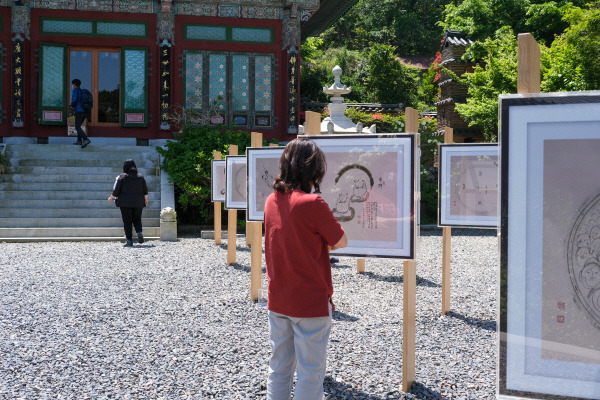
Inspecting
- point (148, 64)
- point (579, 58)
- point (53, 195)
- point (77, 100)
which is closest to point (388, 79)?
point (148, 64)

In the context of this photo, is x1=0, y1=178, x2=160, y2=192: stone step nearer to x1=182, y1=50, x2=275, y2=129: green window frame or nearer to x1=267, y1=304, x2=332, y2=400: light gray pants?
x1=182, y1=50, x2=275, y2=129: green window frame

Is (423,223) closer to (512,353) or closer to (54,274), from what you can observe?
(54,274)

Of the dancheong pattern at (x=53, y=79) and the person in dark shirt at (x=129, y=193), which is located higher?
the dancheong pattern at (x=53, y=79)

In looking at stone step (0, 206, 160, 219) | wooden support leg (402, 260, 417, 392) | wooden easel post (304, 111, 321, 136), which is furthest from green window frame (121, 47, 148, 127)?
wooden support leg (402, 260, 417, 392)

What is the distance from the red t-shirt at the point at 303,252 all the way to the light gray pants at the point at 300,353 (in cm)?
7

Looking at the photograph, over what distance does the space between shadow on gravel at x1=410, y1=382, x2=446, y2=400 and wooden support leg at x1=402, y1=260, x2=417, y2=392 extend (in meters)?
0.04

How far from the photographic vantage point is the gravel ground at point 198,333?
401 cm

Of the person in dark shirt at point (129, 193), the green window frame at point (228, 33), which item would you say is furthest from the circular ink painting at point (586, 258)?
the green window frame at point (228, 33)

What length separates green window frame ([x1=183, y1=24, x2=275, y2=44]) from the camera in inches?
680

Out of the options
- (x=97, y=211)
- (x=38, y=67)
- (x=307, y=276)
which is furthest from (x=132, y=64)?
(x=307, y=276)

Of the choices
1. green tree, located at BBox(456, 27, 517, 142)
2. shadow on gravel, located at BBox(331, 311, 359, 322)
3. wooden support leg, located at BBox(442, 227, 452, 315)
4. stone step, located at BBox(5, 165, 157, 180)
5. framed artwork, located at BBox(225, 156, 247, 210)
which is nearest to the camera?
shadow on gravel, located at BBox(331, 311, 359, 322)

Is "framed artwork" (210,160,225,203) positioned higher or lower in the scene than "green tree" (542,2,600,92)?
lower

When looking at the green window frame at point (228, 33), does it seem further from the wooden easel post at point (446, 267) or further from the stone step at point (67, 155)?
the wooden easel post at point (446, 267)

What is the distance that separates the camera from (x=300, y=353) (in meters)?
3.09
